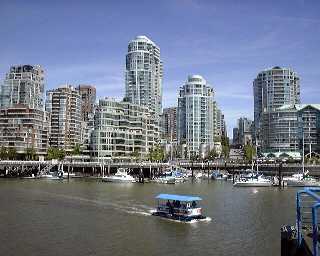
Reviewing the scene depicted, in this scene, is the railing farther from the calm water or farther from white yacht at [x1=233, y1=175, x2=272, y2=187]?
white yacht at [x1=233, y1=175, x2=272, y2=187]

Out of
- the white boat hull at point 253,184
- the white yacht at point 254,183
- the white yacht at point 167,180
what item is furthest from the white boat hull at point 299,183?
the white yacht at point 167,180

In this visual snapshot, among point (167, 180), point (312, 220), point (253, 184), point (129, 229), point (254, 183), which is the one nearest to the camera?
point (312, 220)

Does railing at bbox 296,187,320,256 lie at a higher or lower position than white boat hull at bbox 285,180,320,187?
higher

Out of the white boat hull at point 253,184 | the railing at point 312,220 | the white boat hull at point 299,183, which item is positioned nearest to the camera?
the railing at point 312,220

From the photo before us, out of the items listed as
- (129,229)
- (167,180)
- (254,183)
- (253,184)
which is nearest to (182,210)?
(129,229)

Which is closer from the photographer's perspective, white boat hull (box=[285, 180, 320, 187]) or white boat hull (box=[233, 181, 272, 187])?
white boat hull (box=[233, 181, 272, 187])

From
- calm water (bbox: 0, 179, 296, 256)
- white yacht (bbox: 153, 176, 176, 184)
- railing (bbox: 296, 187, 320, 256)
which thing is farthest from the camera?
white yacht (bbox: 153, 176, 176, 184)

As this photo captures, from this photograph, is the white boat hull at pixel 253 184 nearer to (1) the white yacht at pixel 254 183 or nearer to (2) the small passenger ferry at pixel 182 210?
(1) the white yacht at pixel 254 183

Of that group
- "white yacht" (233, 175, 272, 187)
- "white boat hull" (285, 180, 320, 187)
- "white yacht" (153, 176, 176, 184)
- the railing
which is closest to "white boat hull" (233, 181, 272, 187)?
"white yacht" (233, 175, 272, 187)

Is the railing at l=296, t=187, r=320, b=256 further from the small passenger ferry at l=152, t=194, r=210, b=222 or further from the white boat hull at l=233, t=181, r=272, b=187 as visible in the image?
the white boat hull at l=233, t=181, r=272, b=187

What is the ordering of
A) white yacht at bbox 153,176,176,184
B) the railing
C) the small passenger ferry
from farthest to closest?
white yacht at bbox 153,176,176,184 → the small passenger ferry → the railing

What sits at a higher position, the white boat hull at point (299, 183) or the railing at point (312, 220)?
the railing at point (312, 220)

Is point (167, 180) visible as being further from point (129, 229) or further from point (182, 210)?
point (129, 229)

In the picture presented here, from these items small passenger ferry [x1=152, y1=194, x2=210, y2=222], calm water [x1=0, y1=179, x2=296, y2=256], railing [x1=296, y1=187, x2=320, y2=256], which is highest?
railing [x1=296, y1=187, x2=320, y2=256]
